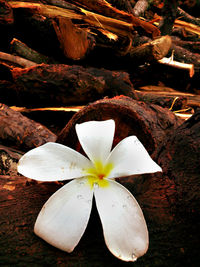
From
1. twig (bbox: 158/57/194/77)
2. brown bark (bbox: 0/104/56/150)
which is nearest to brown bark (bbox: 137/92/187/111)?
twig (bbox: 158/57/194/77)

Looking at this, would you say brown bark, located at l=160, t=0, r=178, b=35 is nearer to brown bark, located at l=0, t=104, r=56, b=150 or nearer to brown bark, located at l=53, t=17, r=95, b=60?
brown bark, located at l=53, t=17, r=95, b=60

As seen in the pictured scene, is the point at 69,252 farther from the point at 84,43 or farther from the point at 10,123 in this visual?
the point at 84,43

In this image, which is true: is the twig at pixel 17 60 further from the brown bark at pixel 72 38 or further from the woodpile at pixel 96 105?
the brown bark at pixel 72 38

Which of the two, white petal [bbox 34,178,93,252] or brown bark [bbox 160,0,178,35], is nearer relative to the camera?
white petal [bbox 34,178,93,252]

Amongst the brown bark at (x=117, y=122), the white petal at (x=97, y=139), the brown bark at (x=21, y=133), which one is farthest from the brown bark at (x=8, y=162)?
the white petal at (x=97, y=139)

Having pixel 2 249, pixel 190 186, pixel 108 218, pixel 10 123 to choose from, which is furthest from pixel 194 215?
pixel 10 123

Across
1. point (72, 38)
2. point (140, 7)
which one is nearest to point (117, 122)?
point (72, 38)

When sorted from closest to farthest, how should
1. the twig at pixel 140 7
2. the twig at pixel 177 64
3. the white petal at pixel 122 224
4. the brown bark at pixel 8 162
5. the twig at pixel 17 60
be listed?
the white petal at pixel 122 224
the brown bark at pixel 8 162
the twig at pixel 17 60
the twig at pixel 177 64
the twig at pixel 140 7

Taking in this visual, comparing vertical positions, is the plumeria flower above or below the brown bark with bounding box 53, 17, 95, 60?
above
